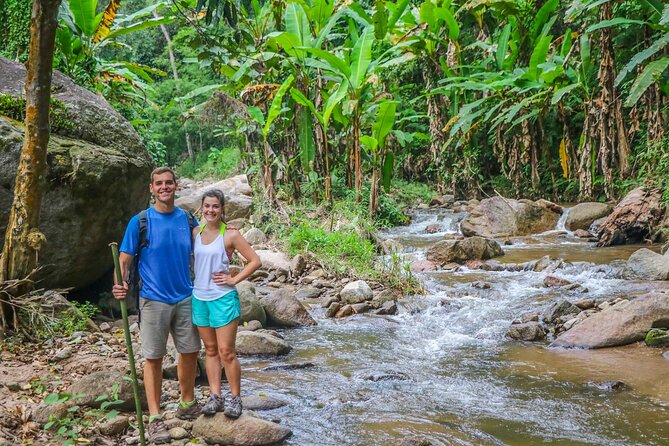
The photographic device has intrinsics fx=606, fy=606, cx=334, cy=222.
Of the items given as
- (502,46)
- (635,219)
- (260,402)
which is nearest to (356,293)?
(260,402)

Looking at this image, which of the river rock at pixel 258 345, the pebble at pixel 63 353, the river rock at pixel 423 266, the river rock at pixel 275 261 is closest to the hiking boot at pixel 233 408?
the pebble at pixel 63 353

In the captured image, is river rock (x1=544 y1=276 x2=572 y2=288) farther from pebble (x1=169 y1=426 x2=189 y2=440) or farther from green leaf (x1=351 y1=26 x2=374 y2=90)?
pebble (x1=169 y1=426 x2=189 y2=440)

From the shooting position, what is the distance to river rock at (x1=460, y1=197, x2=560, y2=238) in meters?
12.7

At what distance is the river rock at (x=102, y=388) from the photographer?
388 cm

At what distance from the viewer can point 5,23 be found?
838 centimetres

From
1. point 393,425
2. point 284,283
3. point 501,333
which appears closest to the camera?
point 393,425

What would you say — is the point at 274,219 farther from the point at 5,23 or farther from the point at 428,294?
the point at 5,23

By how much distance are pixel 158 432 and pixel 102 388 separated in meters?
0.55

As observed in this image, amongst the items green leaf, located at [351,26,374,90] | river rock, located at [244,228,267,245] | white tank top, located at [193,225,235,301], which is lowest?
river rock, located at [244,228,267,245]

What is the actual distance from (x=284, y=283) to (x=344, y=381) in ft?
13.3

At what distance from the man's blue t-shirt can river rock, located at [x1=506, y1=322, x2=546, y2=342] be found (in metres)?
4.00

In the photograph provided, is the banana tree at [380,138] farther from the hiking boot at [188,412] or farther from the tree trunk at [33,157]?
the hiking boot at [188,412]

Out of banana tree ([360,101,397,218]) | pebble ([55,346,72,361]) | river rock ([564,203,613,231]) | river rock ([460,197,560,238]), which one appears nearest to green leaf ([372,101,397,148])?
banana tree ([360,101,397,218])

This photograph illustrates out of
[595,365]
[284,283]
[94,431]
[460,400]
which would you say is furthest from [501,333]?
[94,431]
